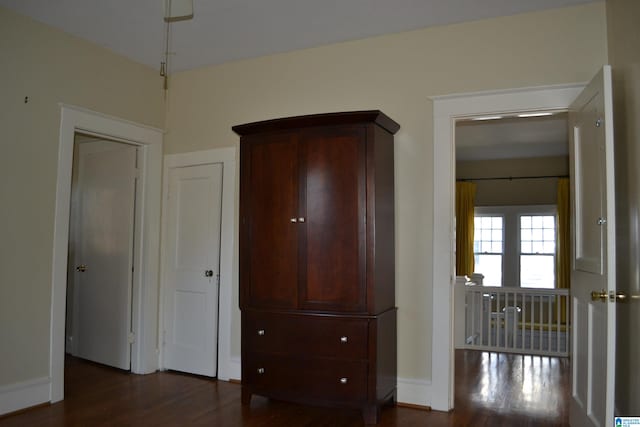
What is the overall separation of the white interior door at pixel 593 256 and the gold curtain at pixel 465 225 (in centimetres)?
549

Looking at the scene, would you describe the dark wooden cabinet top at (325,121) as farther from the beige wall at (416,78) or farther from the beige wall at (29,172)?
the beige wall at (29,172)

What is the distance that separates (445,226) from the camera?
12.2ft

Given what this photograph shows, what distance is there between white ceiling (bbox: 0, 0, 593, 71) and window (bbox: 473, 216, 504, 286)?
578 centimetres

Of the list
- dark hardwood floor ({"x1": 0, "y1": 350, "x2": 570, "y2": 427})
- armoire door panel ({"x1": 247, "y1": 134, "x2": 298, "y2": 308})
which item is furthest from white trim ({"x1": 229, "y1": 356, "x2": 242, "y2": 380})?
armoire door panel ({"x1": 247, "y1": 134, "x2": 298, "y2": 308})

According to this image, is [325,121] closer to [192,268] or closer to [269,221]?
[269,221]

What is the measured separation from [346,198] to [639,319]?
182 centimetres

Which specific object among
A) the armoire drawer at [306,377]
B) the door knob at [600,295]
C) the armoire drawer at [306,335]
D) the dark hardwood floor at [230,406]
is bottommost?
the dark hardwood floor at [230,406]

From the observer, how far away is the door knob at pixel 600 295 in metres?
2.56

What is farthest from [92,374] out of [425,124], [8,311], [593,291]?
[593,291]

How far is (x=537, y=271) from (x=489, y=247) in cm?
86

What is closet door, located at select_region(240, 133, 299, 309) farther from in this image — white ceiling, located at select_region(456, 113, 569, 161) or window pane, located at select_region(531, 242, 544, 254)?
window pane, located at select_region(531, 242, 544, 254)

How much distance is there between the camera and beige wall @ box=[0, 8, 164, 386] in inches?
141

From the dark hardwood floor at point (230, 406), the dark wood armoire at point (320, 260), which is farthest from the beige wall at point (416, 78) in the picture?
the dark hardwood floor at point (230, 406)

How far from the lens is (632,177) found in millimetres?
2807
